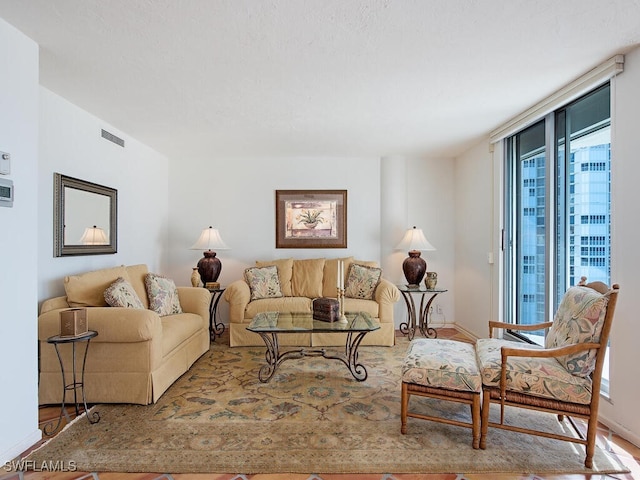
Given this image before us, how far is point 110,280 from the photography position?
3.20 metres

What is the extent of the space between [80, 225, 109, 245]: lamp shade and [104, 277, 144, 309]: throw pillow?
0.54 m

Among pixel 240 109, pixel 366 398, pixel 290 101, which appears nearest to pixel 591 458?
pixel 366 398

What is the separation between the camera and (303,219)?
517 centimetres

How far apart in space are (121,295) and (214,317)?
180 centimetres

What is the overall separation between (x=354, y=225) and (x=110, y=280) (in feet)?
10.4

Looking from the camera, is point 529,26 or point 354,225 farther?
point 354,225

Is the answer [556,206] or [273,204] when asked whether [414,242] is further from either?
[273,204]

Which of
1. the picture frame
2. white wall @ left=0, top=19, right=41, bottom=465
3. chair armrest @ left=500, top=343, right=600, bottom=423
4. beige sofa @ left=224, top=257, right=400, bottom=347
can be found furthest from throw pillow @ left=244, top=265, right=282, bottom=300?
chair armrest @ left=500, top=343, right=600, bottom=423

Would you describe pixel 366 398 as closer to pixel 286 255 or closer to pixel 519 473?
pixel 519 473

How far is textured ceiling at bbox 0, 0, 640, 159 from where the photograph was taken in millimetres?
1893

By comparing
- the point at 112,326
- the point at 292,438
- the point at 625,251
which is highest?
the point at 625,251

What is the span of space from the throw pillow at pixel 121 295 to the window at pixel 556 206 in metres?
3.61

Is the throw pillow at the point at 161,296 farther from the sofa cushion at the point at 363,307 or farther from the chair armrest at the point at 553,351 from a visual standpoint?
the chair armrest at the point at 553,351

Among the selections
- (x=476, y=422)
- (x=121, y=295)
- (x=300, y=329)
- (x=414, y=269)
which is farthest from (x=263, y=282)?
(x=476, y=422)
